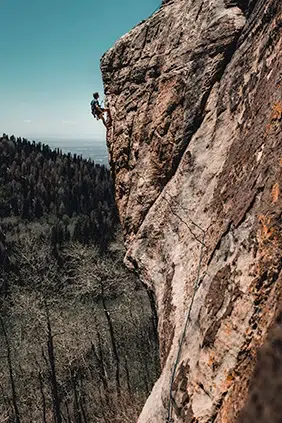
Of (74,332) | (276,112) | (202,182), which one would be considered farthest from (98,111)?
(74,332)

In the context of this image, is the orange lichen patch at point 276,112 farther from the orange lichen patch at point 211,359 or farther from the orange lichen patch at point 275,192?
the orange lichen patch at point 211,359

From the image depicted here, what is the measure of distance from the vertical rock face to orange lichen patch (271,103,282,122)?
2 cm

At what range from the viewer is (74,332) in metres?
47.2

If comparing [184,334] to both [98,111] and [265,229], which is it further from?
[98,111]

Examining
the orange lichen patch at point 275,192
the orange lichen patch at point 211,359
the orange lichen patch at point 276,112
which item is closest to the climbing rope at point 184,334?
the orange lichen patch at point 211,359

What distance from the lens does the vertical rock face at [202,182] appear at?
5645 mm

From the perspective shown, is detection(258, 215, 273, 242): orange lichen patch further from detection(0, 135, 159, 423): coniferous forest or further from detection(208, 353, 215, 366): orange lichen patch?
detection(0, 135, 159, 423): coniferous forest

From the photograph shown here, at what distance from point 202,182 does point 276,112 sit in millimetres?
3523

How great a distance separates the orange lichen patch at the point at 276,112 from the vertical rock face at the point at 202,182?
0.02 meters

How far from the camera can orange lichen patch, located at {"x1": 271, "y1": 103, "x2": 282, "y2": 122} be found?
630 cm

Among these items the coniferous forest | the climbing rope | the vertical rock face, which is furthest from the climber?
the coniferous forest

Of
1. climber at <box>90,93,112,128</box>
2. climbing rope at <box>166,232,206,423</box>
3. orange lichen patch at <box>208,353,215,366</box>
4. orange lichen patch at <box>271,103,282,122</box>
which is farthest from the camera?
climber at <box>90,93,112,128</box>

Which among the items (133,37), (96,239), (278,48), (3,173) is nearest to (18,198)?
(3,173)

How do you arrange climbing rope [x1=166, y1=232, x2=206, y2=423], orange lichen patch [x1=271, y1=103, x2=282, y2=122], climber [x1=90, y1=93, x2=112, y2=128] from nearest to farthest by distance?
orange lichen patch [x1=271, y1=103, x2=282, y2=122] < climbing rope [x1=166, y1=232, x2=206, y2=423] < climber [x1=90, y1=93, x2=112, y2=128]
